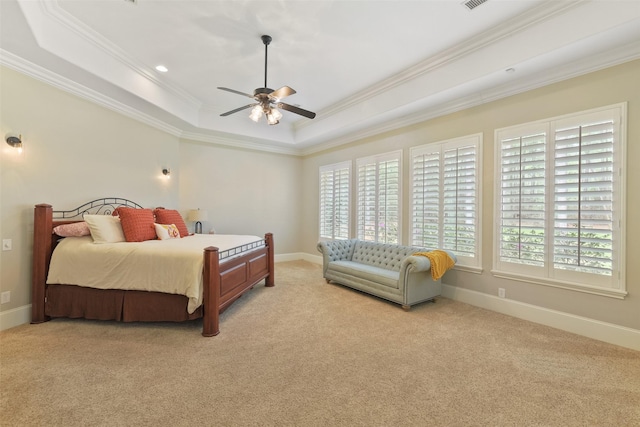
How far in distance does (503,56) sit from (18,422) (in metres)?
5.30

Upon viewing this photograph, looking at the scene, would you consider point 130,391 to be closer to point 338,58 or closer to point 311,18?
point 311,18

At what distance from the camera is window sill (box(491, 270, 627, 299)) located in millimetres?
2910

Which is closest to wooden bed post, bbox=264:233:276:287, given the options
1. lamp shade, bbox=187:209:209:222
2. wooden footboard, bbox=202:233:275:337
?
wooden footboard, bbox=202:233:275:337

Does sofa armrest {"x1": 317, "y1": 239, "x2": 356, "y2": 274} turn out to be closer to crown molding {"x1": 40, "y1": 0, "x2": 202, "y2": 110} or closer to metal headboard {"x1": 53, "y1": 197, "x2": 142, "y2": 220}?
metal headboard {"x1": 53, "y1": 197, "x2": 142, "y2": 220}

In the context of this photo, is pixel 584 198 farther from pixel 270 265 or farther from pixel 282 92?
pixel 270 265

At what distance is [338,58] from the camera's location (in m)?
3.81

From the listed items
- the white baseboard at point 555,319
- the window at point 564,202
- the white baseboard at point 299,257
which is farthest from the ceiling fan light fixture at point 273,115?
the white baseboard at point 299,257

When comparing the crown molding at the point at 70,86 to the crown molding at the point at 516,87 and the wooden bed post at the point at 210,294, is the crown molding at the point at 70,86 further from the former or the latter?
the crown molding at the point at 516,87

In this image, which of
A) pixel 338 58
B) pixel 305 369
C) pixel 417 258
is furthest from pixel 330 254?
pixel 338 58

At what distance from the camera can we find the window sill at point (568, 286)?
115 inches

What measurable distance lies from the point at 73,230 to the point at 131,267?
101 centimetres

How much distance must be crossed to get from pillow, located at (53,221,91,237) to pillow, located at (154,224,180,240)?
31.1 inches

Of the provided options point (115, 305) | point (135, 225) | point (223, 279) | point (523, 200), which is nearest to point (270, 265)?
point (223, 279)

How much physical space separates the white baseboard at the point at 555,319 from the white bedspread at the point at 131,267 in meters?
3.60
